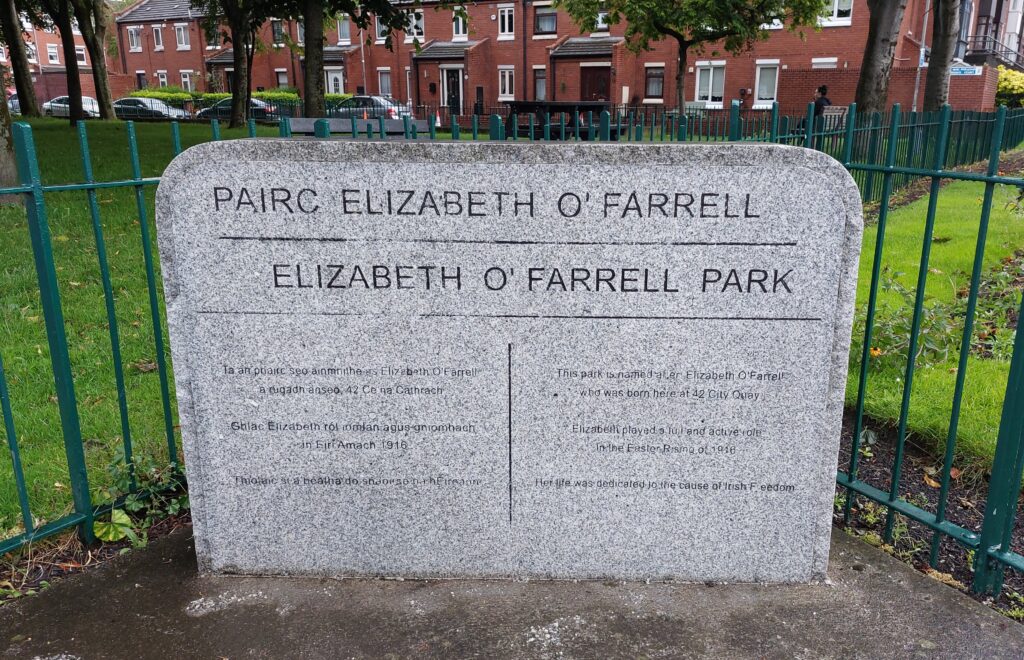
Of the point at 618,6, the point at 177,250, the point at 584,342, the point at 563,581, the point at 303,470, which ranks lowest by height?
the point at 563,581

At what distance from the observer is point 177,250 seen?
2.48m

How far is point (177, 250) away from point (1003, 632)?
2.93m

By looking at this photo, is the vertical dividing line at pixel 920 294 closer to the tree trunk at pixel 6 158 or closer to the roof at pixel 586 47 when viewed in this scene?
the tree trunk at pixel 6 158

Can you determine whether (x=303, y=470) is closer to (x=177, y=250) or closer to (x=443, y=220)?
(x=177, y=250)

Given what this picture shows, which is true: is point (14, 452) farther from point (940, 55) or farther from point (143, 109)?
point (143, 109)

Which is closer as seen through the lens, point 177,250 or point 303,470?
point 177,250

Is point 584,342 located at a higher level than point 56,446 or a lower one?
higher

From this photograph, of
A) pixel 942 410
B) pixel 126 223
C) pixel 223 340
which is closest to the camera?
pixel 223 340

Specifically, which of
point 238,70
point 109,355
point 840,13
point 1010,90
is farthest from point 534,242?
point 1010,90

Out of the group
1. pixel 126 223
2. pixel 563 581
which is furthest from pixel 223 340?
pixel 126 223

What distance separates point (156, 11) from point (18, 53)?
2917 centimetres

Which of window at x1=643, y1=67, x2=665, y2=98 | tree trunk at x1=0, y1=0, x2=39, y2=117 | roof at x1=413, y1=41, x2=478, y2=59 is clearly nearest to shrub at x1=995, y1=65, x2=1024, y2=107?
window at x1=643, y1=67, x2=665, y2=98

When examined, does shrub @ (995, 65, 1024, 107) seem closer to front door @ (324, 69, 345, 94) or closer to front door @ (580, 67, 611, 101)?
front door @ (580, 67, 611, 101)

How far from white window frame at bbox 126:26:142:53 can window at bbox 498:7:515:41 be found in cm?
2529
